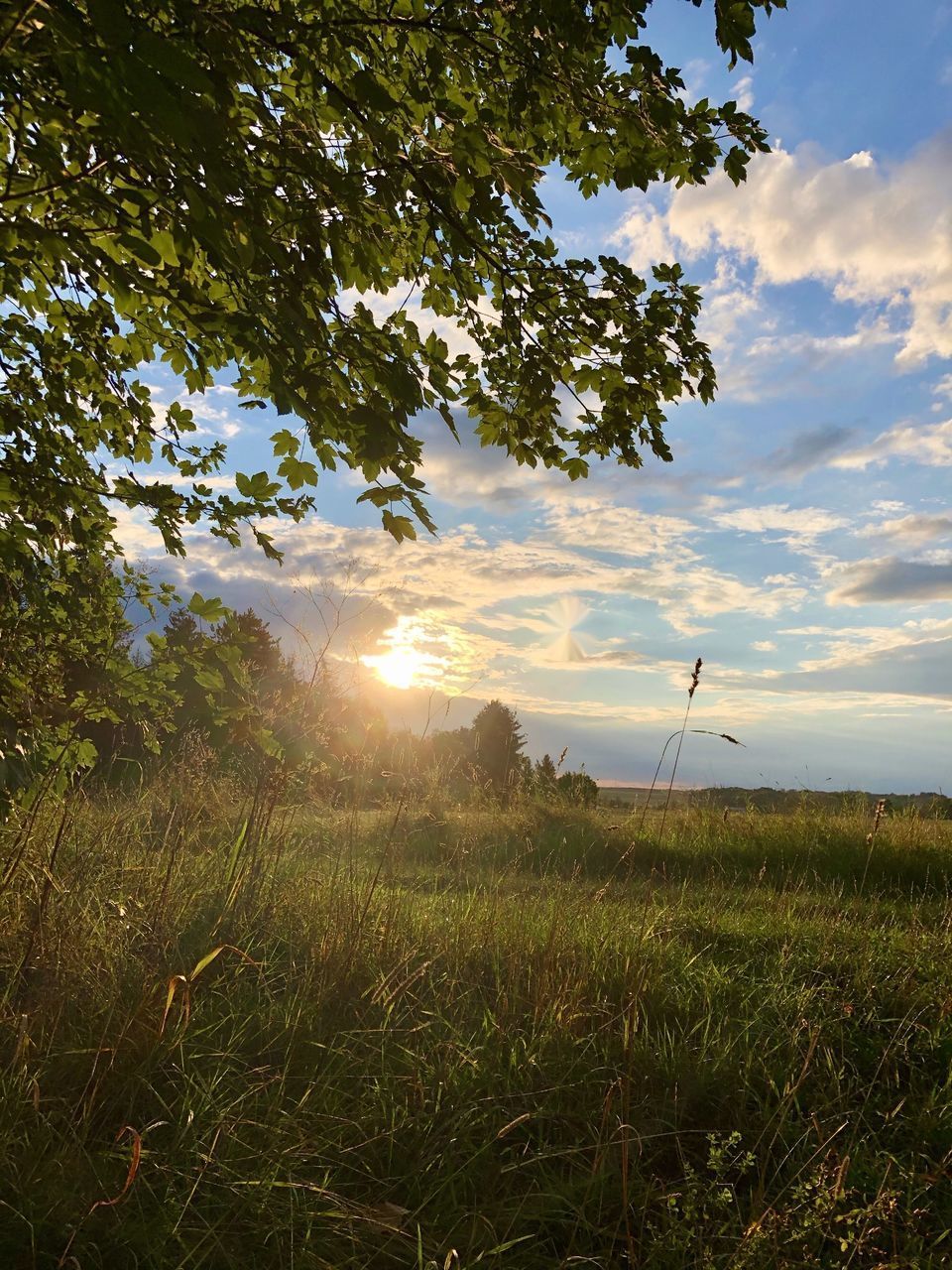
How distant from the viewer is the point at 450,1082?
117 inches

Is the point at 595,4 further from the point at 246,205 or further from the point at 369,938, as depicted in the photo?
the point at 369,938

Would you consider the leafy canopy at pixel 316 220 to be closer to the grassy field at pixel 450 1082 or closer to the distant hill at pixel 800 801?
the grassy field at pixel 450 1082

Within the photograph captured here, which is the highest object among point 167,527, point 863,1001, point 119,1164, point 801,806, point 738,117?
point 738,117

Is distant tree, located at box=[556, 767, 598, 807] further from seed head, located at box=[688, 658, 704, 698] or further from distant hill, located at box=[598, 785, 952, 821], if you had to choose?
seed head, located at box=[688, 658, 704, 698]

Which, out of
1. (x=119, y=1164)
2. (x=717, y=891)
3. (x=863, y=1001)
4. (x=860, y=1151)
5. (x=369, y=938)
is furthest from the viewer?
(x=717, y=891)

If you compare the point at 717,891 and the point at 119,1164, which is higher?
the point at 717,891

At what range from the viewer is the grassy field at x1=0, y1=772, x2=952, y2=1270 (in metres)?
2.28

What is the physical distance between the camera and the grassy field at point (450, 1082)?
2277mm

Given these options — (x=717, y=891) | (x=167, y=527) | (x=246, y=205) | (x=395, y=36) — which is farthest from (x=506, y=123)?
(x=717, y=891)

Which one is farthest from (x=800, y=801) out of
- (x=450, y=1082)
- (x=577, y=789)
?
(x=450, y=1082)

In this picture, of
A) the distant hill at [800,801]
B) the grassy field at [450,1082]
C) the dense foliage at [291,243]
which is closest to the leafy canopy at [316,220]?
the dense foliage at [291,243]

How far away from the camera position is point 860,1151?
9.23ft

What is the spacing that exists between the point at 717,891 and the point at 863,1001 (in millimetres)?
3173

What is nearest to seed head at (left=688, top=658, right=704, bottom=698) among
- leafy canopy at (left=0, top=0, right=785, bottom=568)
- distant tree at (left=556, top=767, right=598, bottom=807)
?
leafy canopy at (left=0, top=0, right=785, bottom=568)
